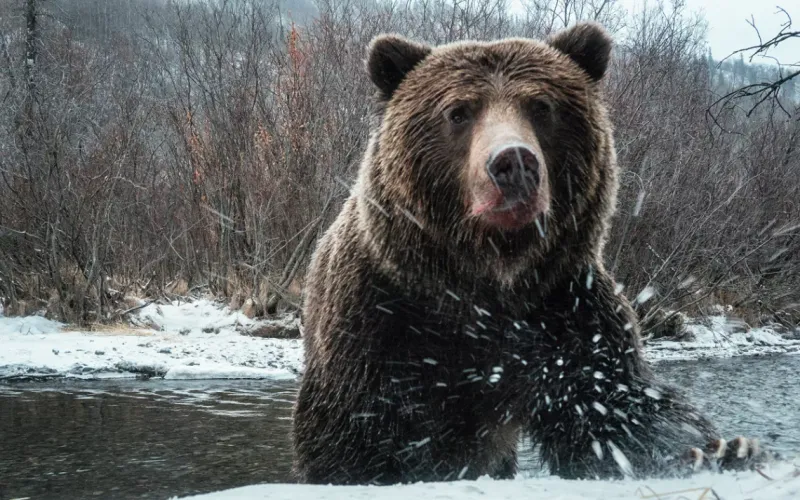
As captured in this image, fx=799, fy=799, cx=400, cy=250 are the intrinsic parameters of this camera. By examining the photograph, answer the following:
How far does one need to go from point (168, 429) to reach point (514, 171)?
4.42 meters

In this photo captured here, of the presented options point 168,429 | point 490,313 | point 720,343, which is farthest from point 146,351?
point 720,343

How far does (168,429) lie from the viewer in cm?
616

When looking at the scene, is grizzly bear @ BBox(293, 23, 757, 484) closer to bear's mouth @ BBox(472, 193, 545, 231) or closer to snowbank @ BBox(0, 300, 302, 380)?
bear's mouth @ BBox(472, 193, 545, 231)

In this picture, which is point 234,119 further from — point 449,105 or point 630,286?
point 449,105

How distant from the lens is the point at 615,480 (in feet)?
9.93

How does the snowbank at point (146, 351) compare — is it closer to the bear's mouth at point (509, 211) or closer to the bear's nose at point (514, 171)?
the bear's mouth at point (509, 211)

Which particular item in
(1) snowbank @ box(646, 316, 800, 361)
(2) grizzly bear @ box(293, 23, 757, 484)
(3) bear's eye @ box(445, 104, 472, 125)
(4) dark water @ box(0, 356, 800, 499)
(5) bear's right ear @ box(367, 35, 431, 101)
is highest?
(5) bear's right ear @ box(367, 35, 431, 101)

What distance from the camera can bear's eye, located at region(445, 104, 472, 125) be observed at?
3.19 metres

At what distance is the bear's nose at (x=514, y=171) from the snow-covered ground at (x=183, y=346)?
7103 millimetres

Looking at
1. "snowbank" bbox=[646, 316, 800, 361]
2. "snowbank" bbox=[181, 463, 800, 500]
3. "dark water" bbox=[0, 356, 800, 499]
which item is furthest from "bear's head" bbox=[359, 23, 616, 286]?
"snowbank" bbox=[646, 316, 800, 361]

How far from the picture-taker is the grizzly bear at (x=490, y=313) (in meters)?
3.16

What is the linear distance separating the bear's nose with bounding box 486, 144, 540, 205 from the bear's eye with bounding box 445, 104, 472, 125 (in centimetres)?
48

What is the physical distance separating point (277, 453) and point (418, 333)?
105 inches

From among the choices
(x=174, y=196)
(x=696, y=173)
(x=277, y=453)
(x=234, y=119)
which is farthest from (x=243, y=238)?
(x=277, y=453)
